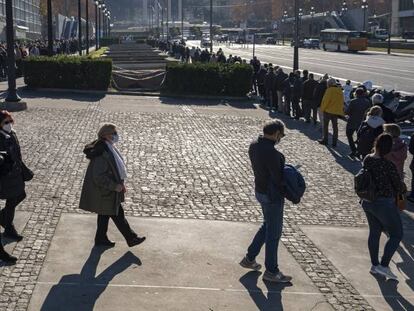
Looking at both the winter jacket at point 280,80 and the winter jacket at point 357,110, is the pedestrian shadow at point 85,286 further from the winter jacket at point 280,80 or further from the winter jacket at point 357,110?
the winter jacket at point 280,80

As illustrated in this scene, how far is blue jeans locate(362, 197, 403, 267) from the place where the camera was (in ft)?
23.8

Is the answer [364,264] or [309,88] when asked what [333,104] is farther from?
[364,264]

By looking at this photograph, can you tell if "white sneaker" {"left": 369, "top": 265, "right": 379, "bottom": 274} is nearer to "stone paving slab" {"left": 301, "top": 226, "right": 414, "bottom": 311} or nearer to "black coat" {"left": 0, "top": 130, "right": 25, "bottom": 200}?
"stone paving slab" {"left": 301, "top": 226, "right": 414, "bottom": 311}

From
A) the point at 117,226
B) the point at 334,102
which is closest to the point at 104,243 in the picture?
the point at 117,226

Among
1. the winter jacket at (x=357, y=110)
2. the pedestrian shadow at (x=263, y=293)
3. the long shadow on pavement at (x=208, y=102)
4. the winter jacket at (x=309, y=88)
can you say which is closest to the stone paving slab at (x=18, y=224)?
the pedestrian shadow at (x=263, y=293)

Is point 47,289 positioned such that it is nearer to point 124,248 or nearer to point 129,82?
point 124,248

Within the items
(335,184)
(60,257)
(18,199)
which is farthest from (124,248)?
(335,184)

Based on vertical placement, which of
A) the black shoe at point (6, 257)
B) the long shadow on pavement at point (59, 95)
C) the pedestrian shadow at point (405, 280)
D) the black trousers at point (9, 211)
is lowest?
the pedestrian shadow at point (405, 280)

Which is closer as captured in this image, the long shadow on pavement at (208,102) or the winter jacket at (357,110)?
the winter jacket at (357,110)

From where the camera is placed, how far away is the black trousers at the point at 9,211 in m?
7.80

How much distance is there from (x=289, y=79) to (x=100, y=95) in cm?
770

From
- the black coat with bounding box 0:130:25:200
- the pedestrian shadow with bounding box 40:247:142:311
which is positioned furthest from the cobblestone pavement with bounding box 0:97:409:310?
the black coat with bounding box 0:130:25:200

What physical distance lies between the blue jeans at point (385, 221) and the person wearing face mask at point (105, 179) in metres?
2.62

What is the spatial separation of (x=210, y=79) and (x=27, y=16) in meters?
67.1
